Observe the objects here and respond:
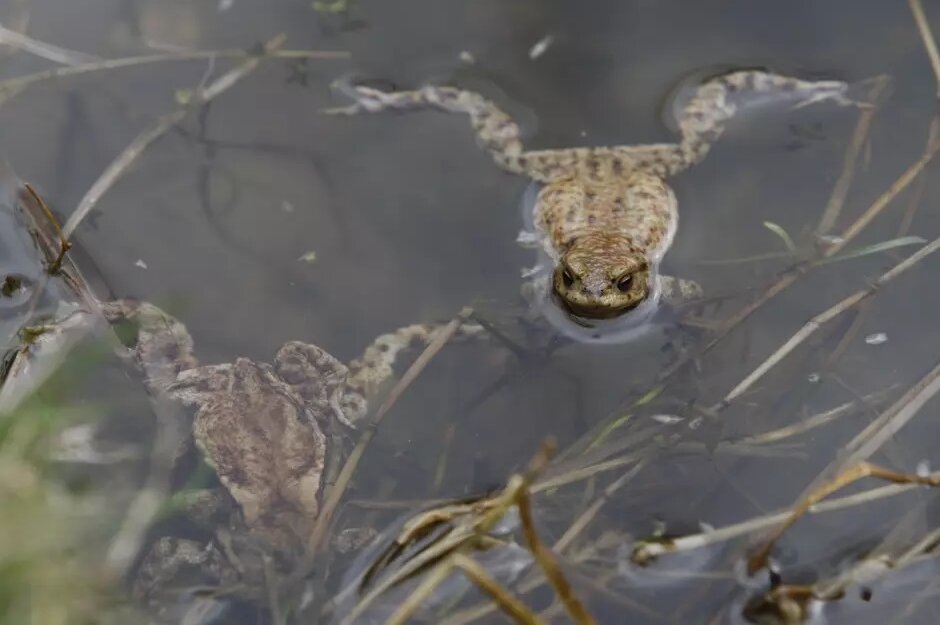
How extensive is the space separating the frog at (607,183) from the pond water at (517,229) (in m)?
0.08

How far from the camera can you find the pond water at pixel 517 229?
12.7ft

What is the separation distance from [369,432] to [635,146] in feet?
6.92

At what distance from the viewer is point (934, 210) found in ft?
15.4

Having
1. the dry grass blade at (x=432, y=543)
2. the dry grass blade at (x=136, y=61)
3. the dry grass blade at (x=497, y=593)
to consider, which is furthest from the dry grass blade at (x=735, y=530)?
the dry grass blade at (x=136, y=61)

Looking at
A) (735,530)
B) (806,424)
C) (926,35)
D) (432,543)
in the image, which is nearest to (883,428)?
(806,424)

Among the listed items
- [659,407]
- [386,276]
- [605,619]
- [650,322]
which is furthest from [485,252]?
[605,619]

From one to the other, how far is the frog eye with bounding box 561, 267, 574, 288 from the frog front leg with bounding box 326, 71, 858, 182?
763 millimetres

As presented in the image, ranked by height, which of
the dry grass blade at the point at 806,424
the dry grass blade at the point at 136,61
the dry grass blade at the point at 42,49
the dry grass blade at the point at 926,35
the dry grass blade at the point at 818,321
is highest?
the dry grass blade at the point at 42,49

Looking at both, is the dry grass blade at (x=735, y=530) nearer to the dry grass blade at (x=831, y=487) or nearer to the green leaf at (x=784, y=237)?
the dry grass blade at (x=831, y=487)

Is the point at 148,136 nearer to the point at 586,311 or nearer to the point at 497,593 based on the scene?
the point at 586,311

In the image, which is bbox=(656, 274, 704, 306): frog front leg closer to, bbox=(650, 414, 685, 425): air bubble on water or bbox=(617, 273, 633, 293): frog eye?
bbox=(617, 273, 633, 293): frog eye

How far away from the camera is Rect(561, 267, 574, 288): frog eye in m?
4.61

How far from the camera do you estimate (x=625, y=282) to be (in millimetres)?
4617

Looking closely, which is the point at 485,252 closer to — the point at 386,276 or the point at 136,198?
the point at 386,276
